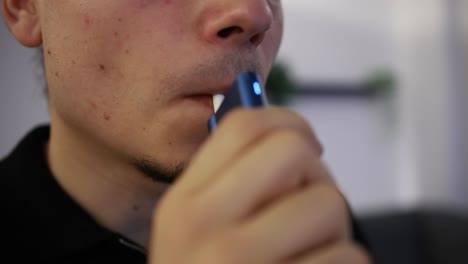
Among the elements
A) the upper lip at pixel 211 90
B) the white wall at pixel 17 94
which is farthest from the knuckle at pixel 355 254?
the white wall at pixel 17 94

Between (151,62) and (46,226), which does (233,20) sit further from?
(46,226)

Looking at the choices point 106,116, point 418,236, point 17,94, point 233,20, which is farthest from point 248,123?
point 418,236

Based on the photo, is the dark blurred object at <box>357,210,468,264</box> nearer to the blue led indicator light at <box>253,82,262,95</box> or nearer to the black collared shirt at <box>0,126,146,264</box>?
the black collared shirt at <box>0,126,146,264</box>

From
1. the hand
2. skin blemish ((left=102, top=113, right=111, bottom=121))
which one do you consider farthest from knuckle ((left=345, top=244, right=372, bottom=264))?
skin blemish ((left=102, top=113, right=111, bottom=121))

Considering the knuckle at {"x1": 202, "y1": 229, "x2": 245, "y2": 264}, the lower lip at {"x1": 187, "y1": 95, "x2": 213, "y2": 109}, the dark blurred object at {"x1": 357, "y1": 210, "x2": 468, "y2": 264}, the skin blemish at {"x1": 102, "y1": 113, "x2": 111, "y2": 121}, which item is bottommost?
the dark blurred object at {"x1": 357, "y1": 210, "x2": 468, "y2": 264}

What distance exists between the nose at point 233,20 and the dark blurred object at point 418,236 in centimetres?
159

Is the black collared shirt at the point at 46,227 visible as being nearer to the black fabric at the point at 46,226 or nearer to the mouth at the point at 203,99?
the black fabric at the point at 46,226

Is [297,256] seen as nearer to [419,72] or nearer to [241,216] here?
[241,216]

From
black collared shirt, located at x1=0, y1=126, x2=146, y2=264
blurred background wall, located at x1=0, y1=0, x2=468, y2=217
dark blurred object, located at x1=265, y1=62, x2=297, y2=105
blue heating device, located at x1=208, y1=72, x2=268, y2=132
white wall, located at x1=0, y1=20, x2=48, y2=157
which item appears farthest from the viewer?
blurred background wall, located at x1=0, y1=0, x2=468, y2=217

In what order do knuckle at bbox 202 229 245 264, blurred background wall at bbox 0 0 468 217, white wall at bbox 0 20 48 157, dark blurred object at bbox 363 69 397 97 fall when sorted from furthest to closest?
dark blurred object at bbox 363 69 397 97 → blurred background wall at bbox 0 0 468 217 → white wall at bbox 0 20 48 157 → knuckle at bbox 202 229 245 264

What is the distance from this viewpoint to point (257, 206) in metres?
0.26

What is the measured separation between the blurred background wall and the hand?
177 cm

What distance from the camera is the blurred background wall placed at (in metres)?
2.10

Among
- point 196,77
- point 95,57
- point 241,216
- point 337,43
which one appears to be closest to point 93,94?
point 95,57
